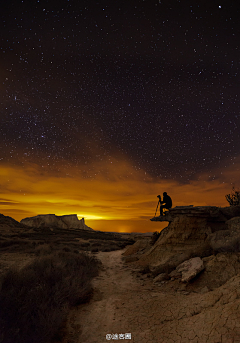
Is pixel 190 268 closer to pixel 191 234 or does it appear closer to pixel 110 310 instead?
pixel 191 234

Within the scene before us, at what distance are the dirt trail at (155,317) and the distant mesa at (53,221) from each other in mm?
55191

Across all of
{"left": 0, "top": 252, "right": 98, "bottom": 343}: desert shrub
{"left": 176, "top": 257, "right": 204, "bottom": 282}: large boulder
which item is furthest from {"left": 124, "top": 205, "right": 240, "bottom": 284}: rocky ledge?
{"left": 0, "top": 252, "right": 98, "bottom": 343}: desert shrub

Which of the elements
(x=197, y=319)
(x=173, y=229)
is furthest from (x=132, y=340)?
(x=173, y=229)

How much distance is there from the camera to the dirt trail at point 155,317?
14.6 feet

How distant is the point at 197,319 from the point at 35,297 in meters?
4.93

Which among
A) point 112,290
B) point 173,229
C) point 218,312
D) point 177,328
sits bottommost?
point 112,290

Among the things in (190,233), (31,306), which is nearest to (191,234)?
(190,233)

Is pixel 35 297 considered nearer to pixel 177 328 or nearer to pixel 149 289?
pixel 177 328

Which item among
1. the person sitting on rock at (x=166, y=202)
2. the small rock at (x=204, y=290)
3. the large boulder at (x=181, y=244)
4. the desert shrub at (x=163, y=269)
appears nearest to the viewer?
the small rock at (x=204, y=290)

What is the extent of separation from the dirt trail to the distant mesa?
55.2 m

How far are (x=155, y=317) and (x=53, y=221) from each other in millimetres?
58651

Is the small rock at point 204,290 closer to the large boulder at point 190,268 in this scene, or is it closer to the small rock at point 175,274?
the large boulder at point 190,268

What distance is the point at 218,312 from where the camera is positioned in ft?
15.7

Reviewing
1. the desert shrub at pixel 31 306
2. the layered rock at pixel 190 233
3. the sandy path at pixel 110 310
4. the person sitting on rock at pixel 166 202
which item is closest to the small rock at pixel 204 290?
the sandy path at pixel 110 310
